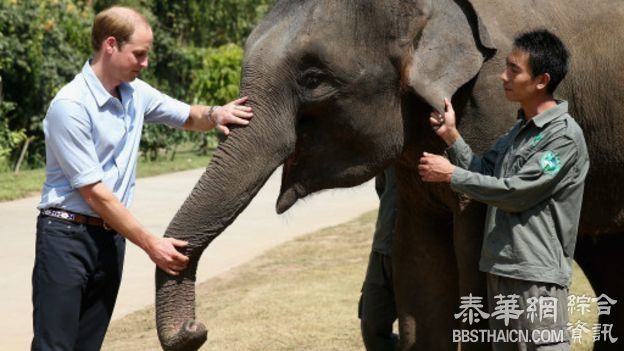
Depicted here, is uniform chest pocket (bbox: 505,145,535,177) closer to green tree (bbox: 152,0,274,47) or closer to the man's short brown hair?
the man's short brown hair

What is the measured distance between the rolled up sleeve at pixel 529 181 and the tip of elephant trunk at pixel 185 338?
124cm

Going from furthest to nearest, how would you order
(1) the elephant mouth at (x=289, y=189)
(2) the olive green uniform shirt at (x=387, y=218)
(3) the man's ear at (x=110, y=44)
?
(2) the olive green uniform shirt at (x=387, y=218), (1) the elephant mouth at (x=289, y=189), (3) the man's ear at (x=110, y=44)

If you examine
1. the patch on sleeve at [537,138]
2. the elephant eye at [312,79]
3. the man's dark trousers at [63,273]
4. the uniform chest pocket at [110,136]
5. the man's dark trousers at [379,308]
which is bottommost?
the man's dark trousers at [379,308]

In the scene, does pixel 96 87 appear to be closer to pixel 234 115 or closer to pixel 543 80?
pixel 234 115

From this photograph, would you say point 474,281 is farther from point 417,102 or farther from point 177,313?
point 177,313

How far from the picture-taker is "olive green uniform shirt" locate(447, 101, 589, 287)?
488 centimetres

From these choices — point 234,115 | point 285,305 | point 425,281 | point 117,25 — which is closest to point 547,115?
point 234,115

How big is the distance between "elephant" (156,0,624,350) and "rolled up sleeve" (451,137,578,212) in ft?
1.40

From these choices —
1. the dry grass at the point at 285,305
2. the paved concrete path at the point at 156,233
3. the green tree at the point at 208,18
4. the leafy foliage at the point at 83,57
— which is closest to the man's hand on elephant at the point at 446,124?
the paved concrete path at the point at 156,233

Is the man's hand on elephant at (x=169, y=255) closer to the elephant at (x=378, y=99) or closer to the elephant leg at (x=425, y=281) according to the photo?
the elephant at (x=378, y=99)

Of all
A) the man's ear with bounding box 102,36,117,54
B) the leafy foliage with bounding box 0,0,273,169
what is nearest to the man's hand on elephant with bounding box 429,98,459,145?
the man's ear with bounding box 102,36,117,54

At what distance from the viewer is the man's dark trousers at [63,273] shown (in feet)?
17.0

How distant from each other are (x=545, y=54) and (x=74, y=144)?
6.61ft

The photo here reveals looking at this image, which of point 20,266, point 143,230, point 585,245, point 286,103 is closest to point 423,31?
point 286,103
